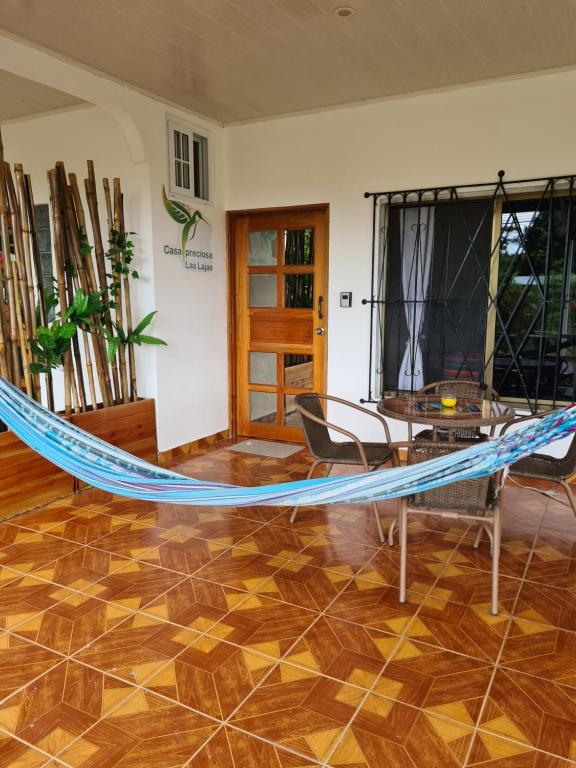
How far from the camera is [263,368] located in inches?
213

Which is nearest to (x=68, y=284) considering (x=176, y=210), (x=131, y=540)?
(x=176, y=210)

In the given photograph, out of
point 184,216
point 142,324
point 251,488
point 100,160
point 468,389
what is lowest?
point 251,488

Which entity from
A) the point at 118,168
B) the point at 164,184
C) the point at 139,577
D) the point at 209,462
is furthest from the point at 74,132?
the point at 139,577

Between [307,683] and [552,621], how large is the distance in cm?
105

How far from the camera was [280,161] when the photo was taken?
196 inches

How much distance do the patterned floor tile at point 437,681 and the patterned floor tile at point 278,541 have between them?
0.94m

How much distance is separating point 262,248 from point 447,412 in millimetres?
2745

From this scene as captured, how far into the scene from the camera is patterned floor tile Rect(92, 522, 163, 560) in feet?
10.1

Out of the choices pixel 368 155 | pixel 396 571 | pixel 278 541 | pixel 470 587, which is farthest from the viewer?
pixel 368 155

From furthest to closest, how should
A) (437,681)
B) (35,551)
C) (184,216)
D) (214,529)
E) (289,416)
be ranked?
(289,416), (184,216), (214,529), (35,551), (437,681)

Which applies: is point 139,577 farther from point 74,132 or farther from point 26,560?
point 74,132

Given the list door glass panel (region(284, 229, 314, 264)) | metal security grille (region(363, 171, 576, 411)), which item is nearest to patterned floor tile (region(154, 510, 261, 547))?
metal security grille (region(363, 171, 576, 411))

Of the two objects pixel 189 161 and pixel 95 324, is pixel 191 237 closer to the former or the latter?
pixel 189 161

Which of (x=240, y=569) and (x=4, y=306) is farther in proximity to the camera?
(x=4, y=306)
